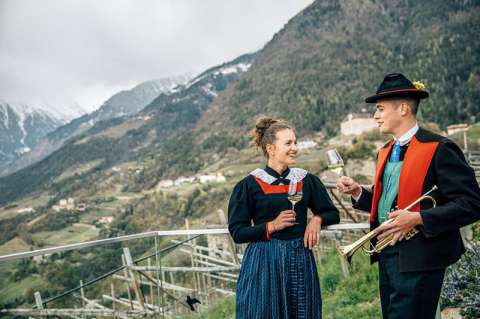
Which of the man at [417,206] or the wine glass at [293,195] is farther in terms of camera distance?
the wine glass at [293,195]

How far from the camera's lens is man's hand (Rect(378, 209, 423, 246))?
179 cm

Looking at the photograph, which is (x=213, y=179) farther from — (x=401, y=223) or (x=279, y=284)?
(x=401, y=223)

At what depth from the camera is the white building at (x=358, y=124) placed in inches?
2761

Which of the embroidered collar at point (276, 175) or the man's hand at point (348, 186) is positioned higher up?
the embroidered collar at point (276, 175)

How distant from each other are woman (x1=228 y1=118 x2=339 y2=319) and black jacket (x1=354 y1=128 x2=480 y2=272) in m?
0.55

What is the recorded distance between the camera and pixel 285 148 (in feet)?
7.72

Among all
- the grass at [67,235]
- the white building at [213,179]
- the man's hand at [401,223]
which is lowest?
the grass at [67,235]

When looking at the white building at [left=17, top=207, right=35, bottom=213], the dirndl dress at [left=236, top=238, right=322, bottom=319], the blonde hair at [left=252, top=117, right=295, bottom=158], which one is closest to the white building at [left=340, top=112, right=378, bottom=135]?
the blonde hair at [left=252, top=117, right=295, bottom=158]

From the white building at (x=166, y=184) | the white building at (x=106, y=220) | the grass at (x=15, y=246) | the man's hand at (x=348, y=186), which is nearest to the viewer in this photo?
the man's hand at (x=348, y=186)

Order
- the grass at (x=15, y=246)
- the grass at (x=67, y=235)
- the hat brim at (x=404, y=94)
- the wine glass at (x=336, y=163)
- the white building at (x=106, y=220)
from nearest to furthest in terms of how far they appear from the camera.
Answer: the hat brim at (x=404, y=94), the wine glass at (x=336, y=163), the grass at (x=15, y=246), the grass at (x=67, y=235), the white building at (x=106, y=220)

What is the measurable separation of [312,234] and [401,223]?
57 centimetres

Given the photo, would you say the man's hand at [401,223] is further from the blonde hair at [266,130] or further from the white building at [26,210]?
the white building at [26,210]

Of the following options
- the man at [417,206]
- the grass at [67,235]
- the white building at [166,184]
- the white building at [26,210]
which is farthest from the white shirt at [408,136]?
the white building at [26,210]

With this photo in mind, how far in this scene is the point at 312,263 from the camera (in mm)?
2348
